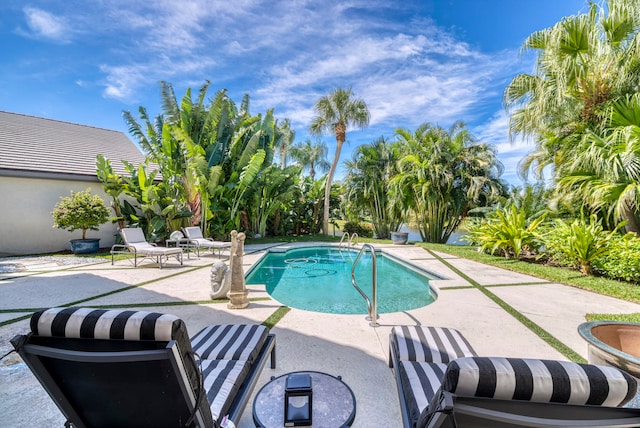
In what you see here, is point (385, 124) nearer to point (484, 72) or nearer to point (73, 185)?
point (484, 72)

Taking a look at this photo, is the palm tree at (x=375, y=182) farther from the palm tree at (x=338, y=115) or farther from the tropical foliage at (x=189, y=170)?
the tropical foliage at (x=189, y=170)

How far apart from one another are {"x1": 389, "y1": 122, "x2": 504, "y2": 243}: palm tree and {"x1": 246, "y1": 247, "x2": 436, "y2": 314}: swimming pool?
461cm

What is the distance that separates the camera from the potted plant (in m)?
8.97

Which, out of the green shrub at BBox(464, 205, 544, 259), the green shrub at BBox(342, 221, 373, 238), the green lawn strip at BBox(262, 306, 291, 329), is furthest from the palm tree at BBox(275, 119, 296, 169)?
the green lawn strip at BBox(262, 306, 291, 329)

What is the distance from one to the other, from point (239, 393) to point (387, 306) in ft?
13.1

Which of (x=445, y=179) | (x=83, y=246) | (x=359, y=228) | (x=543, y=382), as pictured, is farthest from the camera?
(x=359, y=228)

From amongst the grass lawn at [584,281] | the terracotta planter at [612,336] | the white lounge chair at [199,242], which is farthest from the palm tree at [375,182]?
the terracotta planter at [612,336]

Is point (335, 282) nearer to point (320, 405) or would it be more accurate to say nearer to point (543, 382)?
point (320, 405)

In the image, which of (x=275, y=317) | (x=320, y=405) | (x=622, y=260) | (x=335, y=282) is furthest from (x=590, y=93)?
(x=320, y=405)

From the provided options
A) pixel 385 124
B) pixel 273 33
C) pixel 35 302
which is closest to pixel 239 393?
pixel 35 302

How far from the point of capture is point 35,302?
14.9 feet

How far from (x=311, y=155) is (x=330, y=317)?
76.6 feet

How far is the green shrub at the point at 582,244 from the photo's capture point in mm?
5941

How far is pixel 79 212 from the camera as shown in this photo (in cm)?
904
